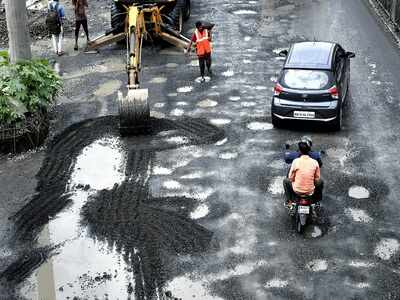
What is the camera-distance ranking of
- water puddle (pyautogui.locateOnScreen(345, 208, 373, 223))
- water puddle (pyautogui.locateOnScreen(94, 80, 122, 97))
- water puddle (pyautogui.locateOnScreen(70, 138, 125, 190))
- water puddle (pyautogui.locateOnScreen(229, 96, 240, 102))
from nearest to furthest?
water puddle (pyautogui.locateOnScreen(345, 208, 373, 223)) → water puddle (pyautogui.locateOnScreen(70, 138, 125, 190)) → water puddle (pyautogui.locateOnScreen(229, 96, 240, 102)) → water puddle (pyautogui.locateOnScreen(94, 80, 122, 97))

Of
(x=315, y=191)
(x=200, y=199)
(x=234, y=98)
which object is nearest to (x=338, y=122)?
(x=234, y=98)

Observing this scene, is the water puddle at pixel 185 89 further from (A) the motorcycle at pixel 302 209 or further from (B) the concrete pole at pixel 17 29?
(A) the motorcycle at pixel 302 209

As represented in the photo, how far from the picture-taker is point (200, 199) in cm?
1173

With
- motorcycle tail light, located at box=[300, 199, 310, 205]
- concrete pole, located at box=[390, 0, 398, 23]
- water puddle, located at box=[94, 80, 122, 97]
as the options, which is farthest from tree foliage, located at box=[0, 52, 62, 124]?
concrete pole, located at box=[390, 0, 398, 23]

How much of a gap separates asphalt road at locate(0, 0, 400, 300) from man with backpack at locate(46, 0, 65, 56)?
1.92 m

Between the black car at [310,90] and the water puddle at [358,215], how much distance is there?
3.34 m

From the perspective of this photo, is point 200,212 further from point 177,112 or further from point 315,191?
point 177,112

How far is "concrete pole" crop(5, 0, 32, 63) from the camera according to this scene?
1523cm

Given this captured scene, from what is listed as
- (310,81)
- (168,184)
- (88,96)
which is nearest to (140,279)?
(168,184)

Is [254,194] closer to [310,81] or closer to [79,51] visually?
[310,81]

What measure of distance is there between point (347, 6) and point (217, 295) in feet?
61.4

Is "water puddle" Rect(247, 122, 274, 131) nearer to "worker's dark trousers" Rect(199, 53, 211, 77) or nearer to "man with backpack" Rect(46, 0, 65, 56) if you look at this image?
"worker's dark trousers" Rect(199, 53, 211, 77)

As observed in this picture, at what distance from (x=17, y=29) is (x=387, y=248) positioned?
35.3 ft

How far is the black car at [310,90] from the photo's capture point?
45.5 feet
